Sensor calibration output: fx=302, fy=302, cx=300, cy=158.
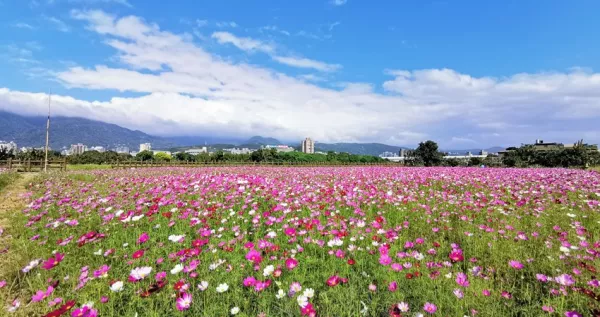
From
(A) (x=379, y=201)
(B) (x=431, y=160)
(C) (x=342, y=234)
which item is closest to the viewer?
(C) (x=342, y=234)

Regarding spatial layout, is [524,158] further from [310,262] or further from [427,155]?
[310,262]

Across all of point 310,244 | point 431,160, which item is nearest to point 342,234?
point 310,244

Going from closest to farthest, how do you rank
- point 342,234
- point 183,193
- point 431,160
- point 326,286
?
point 326,286
point 342,234
point 183,193
point 431,160

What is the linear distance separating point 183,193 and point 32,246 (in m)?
2.78

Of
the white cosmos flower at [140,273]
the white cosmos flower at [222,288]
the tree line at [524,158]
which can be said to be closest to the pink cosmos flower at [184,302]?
the white cosmos flower at [222,288]

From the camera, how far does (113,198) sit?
6590 mm

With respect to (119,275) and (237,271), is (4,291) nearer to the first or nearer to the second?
(119,275)

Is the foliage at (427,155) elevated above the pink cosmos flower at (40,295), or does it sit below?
above

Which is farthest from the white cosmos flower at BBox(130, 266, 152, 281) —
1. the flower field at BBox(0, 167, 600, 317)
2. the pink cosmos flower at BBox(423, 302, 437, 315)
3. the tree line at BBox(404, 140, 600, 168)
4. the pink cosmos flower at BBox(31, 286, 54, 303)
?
the tree line at BBox(404, 140, 600, 168)

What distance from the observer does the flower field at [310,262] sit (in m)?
2.68

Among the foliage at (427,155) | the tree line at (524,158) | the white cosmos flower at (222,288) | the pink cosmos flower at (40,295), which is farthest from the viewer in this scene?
the foliage at (427,155)

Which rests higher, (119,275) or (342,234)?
(342,234)

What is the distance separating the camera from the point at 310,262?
3.49 metres

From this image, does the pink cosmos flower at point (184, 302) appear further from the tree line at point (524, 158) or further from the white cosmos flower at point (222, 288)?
the tree line at point (524, 158)
